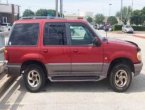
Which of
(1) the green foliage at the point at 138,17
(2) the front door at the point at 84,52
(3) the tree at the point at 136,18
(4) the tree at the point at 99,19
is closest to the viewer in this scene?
(2) the front door at the point at 84,52

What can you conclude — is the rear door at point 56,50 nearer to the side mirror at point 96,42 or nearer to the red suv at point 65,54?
the red suv at point 65,54

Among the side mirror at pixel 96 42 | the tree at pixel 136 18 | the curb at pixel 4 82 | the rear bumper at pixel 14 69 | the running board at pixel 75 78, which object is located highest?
the tree at pixel 136 18

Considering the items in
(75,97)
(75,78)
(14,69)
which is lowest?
(75,97)

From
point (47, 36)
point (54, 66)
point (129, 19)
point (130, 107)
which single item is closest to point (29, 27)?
point (47, 36)

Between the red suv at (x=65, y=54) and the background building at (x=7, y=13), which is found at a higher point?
the background building at (x=7, y=13)

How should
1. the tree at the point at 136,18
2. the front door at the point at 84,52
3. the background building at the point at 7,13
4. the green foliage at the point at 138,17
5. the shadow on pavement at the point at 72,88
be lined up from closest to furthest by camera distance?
the shadow on pavement at the point at 72,88
the front door at the point at 84,52
the background building at the point at 7,13
the tree at the point at 136,18
the green foliage at the point at 138,17

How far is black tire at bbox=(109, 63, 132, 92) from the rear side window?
2288 millimetres

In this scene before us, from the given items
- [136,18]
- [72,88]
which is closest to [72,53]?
[72,88]

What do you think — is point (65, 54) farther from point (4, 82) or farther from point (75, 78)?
point (4, 82)

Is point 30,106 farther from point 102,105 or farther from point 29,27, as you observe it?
point 29,27

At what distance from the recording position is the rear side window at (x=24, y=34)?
8.68 metres

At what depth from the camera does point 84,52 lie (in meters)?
8.53

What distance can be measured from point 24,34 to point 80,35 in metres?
1.53

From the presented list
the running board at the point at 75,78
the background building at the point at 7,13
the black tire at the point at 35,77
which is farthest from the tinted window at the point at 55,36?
the background building at the point at 7,13
